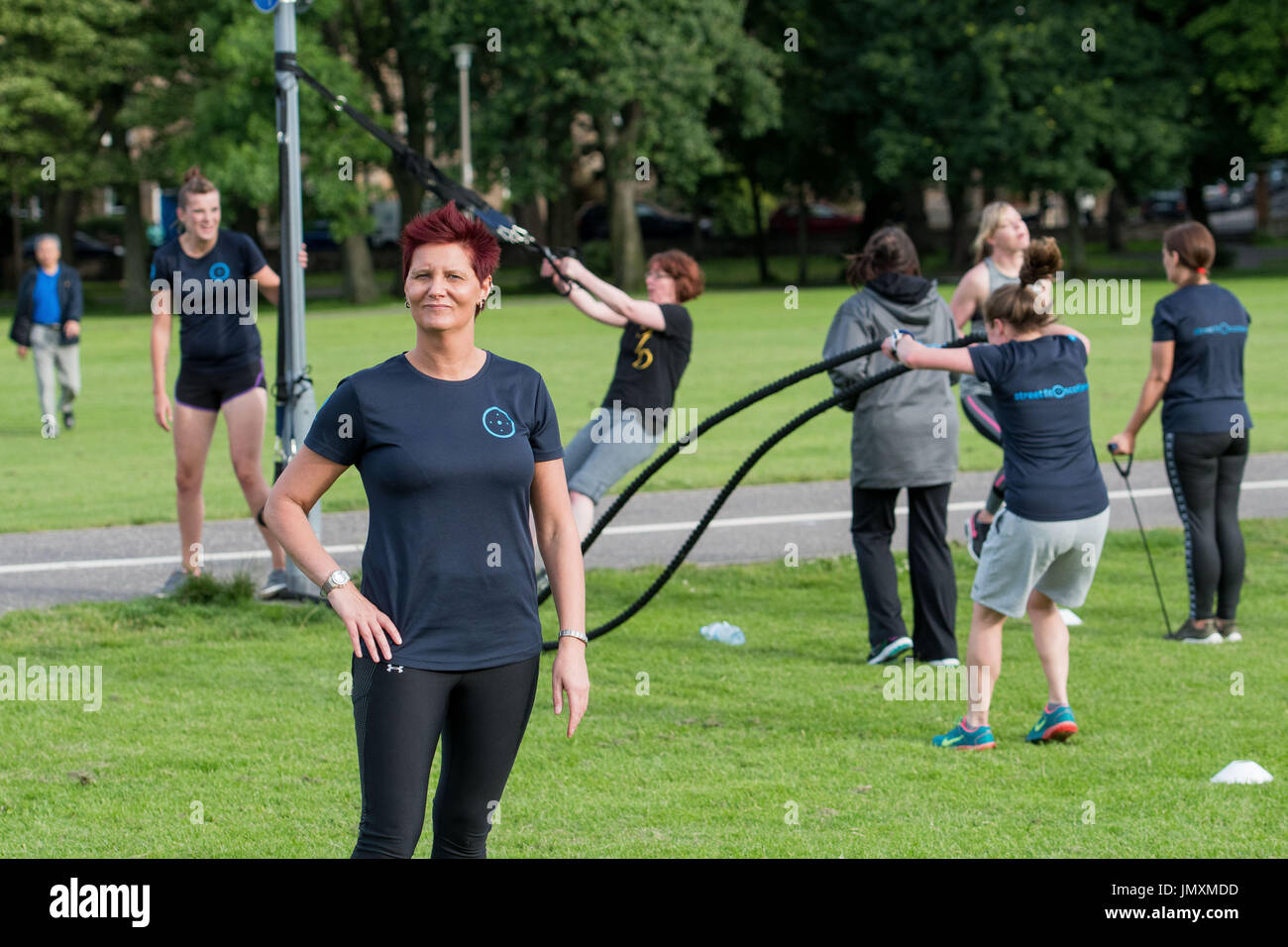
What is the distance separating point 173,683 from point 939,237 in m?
57.3

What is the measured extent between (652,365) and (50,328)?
37.7ft

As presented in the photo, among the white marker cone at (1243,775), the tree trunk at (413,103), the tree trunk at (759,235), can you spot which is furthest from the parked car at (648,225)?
the white marker cone at (1243,775)

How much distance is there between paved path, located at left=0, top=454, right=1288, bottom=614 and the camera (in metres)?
9.86

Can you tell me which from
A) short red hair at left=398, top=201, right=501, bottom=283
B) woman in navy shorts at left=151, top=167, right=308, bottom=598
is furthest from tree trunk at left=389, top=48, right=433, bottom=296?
short red hair at left=398, top=201, right=501, bottom=283

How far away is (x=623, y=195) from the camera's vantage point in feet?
142

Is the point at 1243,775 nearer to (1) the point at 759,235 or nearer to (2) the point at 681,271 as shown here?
(2) the point at 681,271

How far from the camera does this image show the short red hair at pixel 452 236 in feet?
12.7

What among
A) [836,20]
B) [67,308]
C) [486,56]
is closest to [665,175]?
[486,56]

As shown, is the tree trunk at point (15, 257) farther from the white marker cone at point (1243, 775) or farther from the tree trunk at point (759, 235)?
the white marker cone at point (1243, 775)

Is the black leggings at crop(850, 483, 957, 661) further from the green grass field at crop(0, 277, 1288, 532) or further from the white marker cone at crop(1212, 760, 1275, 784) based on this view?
the green grass field at crop(0, 277, 1288, 532)

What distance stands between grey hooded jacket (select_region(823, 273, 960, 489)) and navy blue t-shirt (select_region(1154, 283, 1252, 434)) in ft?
3.94

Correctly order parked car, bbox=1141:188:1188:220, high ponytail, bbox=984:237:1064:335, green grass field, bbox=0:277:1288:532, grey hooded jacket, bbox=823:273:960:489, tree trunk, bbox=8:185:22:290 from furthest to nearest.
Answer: parked car, bbox=1141:188:1188:220 → tree trunk, bbox=8:185:22:290 → green grass field, bbox=0:277:1288:532 → grey hooded jacket, bbox=823:273:960:489 → high ponytail, bbox=984:237:1064:335

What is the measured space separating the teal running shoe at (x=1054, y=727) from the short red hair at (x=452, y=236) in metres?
3.46

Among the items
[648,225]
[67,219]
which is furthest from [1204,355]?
[648,225]
